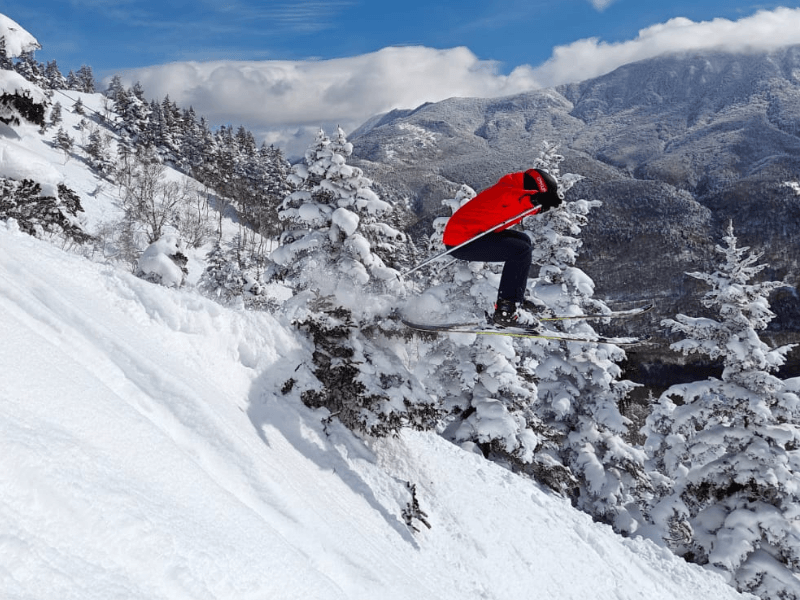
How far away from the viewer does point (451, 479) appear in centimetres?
1239

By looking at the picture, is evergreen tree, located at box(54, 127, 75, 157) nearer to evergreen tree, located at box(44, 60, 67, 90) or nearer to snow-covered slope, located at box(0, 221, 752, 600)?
evergreen tree, located at box(44, 60, 67, 90)

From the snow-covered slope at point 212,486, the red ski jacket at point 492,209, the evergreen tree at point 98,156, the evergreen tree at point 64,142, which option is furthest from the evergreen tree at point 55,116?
the red ski jacket at point 492,209

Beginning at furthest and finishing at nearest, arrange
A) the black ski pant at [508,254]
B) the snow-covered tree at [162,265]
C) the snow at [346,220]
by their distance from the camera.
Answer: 1. the snow-covered tree at [162,265]
2. the snow at [346,220]
3. the black ski pant at [508,254]

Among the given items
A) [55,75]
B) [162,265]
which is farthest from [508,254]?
[55,75]

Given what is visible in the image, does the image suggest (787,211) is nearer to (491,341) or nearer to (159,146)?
(159,146)

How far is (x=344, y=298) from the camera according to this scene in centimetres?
1213

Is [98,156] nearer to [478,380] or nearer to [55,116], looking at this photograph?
[55,116]

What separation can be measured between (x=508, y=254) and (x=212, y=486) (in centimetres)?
513

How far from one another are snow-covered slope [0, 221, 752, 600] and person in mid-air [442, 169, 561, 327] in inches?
169

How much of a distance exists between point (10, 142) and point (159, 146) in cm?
8028

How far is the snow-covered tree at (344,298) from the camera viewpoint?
36.5ft

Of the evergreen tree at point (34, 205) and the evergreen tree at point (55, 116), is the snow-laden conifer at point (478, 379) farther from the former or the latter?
the evergreen tree at point (55, 116)

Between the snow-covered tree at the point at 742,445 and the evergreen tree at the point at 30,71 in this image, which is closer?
the snow-covered tree at the point at 742,445

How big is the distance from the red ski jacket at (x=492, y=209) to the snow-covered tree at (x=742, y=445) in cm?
931
